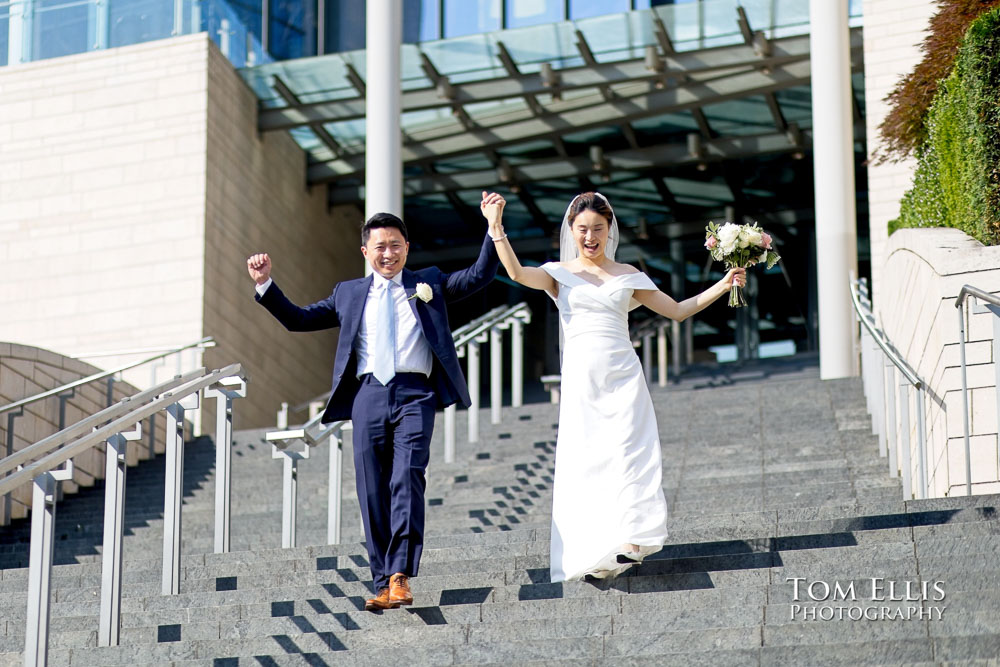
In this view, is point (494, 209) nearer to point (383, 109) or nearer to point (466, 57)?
point (383, 109)

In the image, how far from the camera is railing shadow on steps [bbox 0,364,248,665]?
18.1ft

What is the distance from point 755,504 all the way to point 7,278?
1123cm

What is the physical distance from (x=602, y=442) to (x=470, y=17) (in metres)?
13.8

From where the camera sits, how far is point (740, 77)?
701 inches

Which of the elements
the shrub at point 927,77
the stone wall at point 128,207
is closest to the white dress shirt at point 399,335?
the shrub at point 927,77

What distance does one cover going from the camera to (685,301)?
6391 millimetres

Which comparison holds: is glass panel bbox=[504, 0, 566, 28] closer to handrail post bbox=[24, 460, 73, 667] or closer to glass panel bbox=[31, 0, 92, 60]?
glass panel bbox=[31, 0, 92, 60]

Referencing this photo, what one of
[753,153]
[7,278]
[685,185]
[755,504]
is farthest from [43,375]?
[685,185]

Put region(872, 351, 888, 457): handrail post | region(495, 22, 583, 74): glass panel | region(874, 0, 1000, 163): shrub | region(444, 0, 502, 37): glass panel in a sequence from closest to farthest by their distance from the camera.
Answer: region(874, 0, 1000, 163): shrub → region(872, 351, 888, 457): handrail post → region(495, 22, 583, 74): glass panel → region(444, 0, 502, 37): glass panel

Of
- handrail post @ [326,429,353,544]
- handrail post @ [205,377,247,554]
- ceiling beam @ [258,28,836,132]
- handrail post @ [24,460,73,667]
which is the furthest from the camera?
ceiling beam @ [258,28,836,132]

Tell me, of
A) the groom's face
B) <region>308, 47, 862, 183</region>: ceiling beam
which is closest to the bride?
the groom's face

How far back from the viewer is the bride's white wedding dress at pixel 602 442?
6020 mm

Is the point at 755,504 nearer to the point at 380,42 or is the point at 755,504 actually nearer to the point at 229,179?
the point at 380,42

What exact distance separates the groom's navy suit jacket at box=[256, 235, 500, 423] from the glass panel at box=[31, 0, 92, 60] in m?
12.0
